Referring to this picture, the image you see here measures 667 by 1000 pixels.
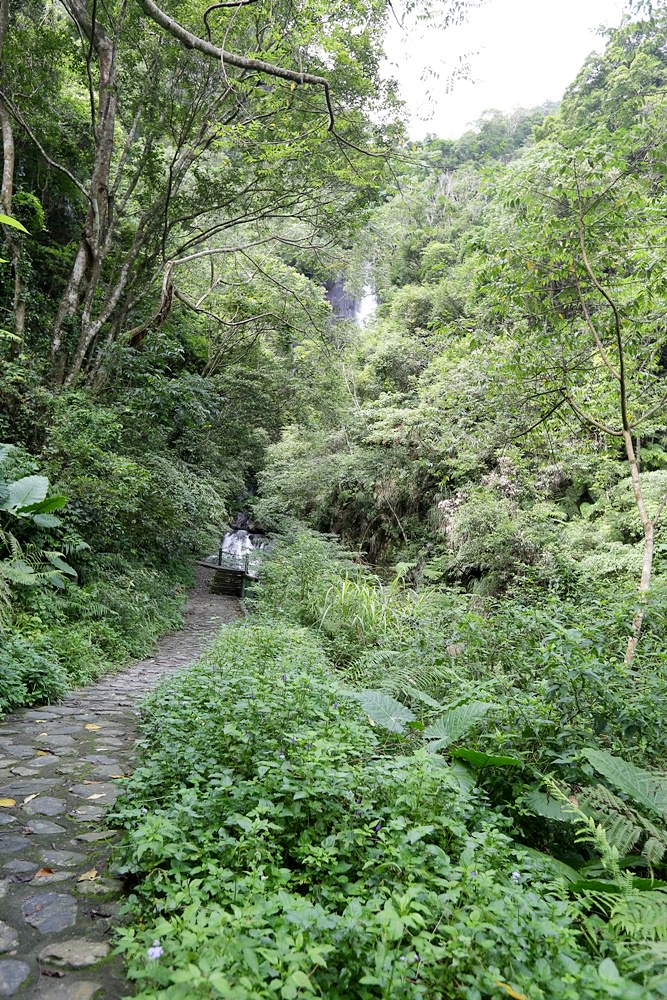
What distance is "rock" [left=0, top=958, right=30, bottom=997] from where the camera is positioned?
1.65 meters

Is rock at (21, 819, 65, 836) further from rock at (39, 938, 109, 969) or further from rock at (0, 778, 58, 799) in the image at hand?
rock at (39, 938, 109, 969)

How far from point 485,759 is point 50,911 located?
1.90 meters

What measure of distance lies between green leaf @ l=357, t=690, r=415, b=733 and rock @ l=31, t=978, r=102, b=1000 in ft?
5.46

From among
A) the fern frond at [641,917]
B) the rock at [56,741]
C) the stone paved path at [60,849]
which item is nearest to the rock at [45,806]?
the stone paved path at [60,849]

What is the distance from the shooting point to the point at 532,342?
17.9 ft

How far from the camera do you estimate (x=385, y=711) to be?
3197 millimetres

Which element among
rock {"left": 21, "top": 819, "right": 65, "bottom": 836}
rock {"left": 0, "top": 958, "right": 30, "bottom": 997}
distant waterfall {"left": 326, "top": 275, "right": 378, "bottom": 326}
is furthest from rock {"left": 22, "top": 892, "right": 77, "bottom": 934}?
distant waterfall {"left": 326, "top": 275, "right": 378, "bottom": 326}

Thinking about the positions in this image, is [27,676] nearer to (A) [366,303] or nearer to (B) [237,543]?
(B) [237,543]

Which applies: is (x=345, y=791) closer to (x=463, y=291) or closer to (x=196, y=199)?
(x=196, y=199)

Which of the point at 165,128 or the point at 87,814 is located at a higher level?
the point at 165,128

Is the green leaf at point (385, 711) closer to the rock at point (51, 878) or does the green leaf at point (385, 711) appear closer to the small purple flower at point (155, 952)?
the rock at point (51, 878)

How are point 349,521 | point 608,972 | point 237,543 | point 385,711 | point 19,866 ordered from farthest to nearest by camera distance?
point 237,543
point 349,521
point 385,711
point 19,866
point 608,972

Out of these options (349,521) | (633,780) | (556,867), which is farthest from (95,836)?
(349,521)

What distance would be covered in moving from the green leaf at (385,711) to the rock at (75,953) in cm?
158
